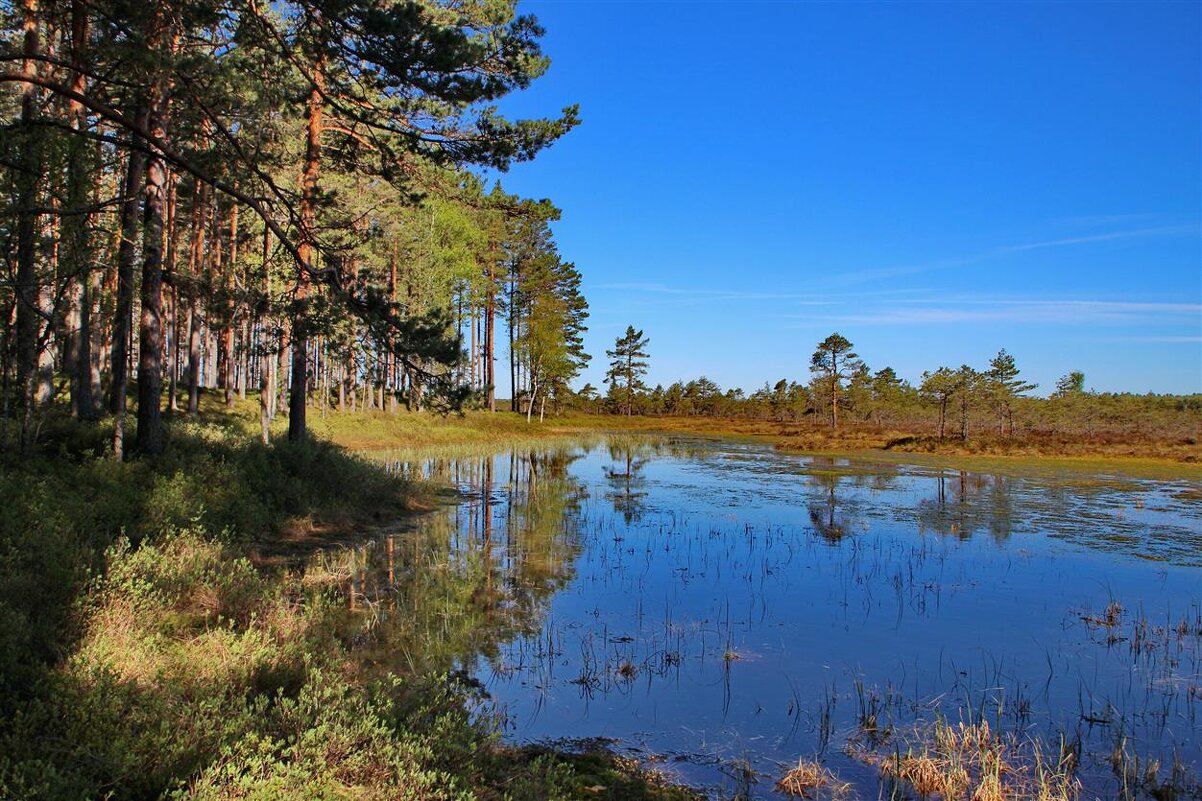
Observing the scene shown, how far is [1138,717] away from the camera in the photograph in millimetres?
6691

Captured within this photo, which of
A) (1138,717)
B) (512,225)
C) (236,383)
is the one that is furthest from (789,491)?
(512,225)

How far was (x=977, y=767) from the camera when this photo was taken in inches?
223

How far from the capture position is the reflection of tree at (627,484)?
19.9 meters

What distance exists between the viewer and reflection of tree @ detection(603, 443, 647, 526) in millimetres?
19891

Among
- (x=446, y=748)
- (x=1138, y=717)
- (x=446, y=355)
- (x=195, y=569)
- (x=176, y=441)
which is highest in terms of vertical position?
(x=446, y=355)

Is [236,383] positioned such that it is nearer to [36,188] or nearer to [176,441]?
[176,441]

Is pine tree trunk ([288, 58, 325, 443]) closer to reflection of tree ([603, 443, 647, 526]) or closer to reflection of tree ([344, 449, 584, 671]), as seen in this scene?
reflection of tree ([344, 449, 584, 671])

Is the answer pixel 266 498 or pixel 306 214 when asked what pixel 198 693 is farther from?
pixel 306 214

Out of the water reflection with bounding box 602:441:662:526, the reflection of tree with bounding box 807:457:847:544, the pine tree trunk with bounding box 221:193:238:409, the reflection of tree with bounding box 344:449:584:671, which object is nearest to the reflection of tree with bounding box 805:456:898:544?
the reflection of tree with bounding box 807:457:847:544

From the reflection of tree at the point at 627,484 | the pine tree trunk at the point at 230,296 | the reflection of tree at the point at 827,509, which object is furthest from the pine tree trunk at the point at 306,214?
the reflection of tree at the point at 827,509

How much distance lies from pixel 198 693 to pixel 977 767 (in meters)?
6.16

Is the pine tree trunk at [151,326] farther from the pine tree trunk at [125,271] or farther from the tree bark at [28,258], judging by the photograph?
the tree bark at [28,258]

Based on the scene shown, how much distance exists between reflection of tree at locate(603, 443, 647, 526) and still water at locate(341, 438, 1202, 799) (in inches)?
24.7

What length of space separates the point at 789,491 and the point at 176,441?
1932 cm
